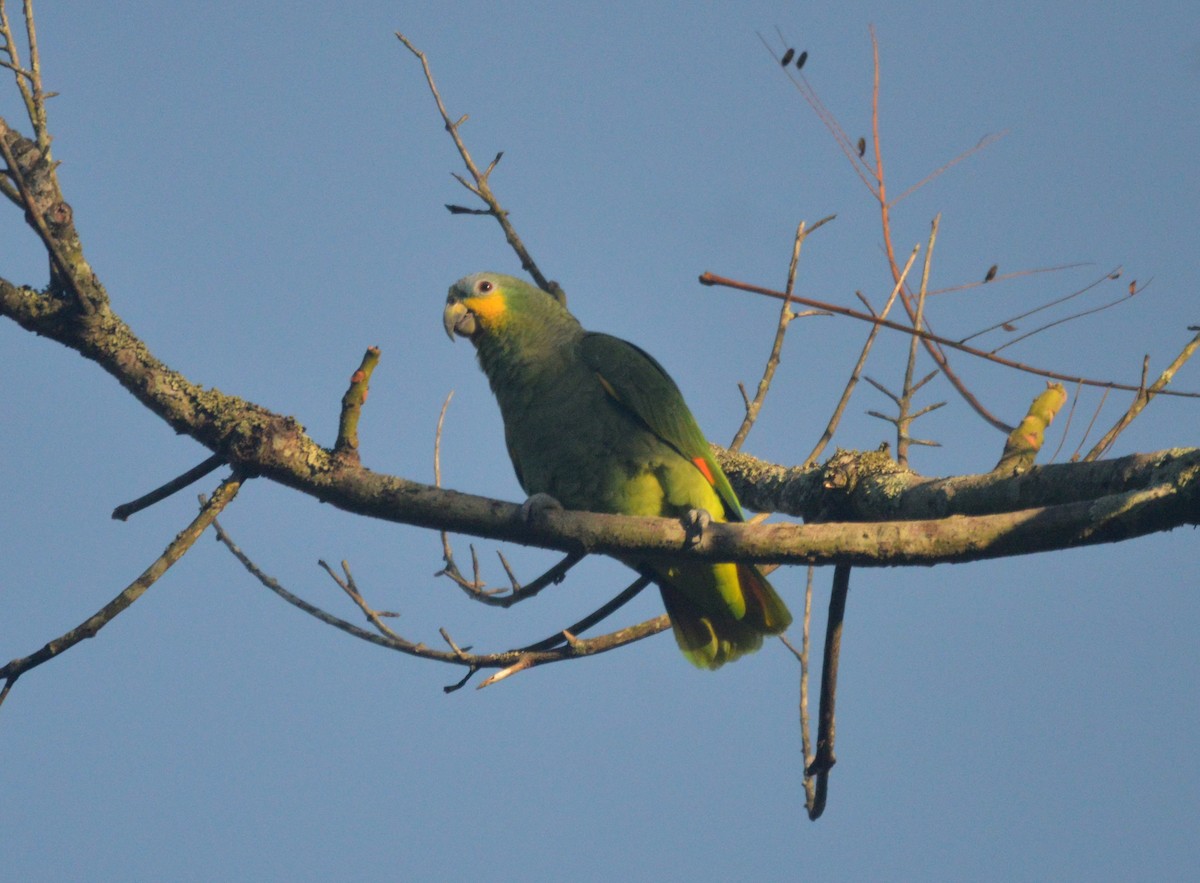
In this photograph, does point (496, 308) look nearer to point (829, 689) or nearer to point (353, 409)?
point (353, 409)

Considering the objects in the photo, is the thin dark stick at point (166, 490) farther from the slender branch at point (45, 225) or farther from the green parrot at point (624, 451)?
the green parrot at point (624, 451)

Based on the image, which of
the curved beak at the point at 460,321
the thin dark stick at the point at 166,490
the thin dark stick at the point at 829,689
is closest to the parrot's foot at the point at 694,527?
the thin dark stick at the point at 829,689

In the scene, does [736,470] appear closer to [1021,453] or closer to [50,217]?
[1021,453]

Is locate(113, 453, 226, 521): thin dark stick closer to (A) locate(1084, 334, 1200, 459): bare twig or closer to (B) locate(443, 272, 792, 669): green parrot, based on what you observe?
(B) locate(443, 272, 792, 669): green parrot

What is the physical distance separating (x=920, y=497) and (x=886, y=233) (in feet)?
3.20

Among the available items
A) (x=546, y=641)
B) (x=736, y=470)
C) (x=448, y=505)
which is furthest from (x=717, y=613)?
(x=448, y=505)

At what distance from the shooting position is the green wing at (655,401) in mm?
4715

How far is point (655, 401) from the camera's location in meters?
4.82

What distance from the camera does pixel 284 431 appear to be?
3.22 metres

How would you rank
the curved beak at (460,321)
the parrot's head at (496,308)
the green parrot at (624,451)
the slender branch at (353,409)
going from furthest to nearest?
1. the curved beak at (460,321)
2. the parrot's head at (496,308)
3. the green parrot at (624,451)
4. the slender branch at (353,409)

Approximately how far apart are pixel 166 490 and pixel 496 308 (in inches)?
101

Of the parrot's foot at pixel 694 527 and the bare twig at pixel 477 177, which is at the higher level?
the bare twig at pixel 477 177

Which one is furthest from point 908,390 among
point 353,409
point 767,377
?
point 353,409

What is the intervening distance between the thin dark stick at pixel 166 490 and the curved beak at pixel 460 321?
244 cm
